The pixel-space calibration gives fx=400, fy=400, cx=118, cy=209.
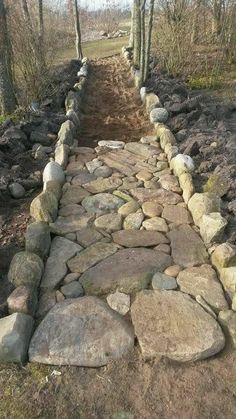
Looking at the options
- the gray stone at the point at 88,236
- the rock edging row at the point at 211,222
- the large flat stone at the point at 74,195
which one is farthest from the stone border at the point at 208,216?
the large flat stone at the point at 74,195

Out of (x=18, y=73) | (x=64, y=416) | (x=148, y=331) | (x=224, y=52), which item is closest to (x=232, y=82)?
(x=224, y=52)

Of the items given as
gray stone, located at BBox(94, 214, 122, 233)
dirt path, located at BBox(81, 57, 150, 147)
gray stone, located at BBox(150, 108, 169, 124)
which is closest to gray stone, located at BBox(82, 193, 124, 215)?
gray stone, located at BBox(94, 214, 122, 233)

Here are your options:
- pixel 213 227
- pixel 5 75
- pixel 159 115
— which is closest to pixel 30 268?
pixel 213 227

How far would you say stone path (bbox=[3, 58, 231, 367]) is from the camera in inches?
97.9

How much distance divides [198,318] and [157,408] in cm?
69

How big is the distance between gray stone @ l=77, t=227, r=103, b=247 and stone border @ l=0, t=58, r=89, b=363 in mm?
280

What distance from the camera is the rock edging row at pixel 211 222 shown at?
277 cm

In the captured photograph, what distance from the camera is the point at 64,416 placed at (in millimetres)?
2113

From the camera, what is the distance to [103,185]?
173 inches

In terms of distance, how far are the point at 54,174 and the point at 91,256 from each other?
140 cm

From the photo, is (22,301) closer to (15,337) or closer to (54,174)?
(15,337)

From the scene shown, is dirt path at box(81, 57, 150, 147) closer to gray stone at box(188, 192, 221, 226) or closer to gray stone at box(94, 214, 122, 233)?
gray stone at box(94, 214, 122, 233)

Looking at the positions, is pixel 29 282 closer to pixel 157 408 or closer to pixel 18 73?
pixel 157 408

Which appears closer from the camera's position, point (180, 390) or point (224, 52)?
point (180, 390)
